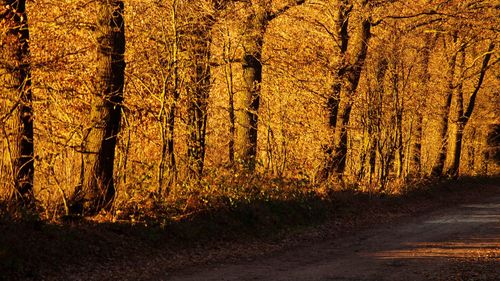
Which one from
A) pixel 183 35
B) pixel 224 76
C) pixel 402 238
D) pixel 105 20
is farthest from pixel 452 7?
pixel 105 20

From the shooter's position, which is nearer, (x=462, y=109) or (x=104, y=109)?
(x=104, y=109)

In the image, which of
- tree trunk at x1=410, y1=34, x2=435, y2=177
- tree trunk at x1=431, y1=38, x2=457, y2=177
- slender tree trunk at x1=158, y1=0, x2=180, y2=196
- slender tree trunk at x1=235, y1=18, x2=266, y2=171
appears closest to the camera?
slender tree trunk at x1=158, y1=0, x2=180, y2=196

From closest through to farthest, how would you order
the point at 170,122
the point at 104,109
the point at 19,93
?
1. the point at 19,93
2. the point at 104,109
3. the point at 170,122

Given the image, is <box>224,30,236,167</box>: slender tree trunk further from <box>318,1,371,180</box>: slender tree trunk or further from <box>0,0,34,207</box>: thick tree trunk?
<box>0,0,34,207</box>: thick tree trunk

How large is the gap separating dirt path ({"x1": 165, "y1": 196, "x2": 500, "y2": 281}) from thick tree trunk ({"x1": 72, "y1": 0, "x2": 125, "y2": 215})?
2.99 metres

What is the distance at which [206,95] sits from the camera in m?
17.8

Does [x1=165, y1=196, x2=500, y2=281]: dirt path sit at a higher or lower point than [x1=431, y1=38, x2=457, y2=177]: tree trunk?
lower

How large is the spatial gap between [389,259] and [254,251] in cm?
311

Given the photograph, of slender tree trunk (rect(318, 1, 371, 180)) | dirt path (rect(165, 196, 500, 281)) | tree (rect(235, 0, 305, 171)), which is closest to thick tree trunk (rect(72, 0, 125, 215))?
dirt path (rect(165, 196, 500, 281))

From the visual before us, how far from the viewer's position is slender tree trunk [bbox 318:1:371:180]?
23216 mm

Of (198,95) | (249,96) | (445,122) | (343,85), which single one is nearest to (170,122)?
(198,95)

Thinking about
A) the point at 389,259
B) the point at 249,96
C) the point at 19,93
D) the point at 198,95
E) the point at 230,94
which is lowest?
the point at 389,259

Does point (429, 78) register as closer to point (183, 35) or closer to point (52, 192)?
point (183, 35)

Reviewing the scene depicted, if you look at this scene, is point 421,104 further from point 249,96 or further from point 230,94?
point 230,94
